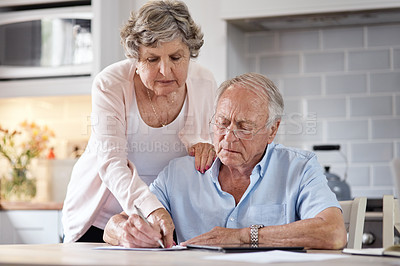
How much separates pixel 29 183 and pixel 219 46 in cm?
133

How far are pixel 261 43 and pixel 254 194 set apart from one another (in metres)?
1.83

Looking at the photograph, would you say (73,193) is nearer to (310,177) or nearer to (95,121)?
(95,121)

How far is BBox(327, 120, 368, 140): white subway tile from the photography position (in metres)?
3.29

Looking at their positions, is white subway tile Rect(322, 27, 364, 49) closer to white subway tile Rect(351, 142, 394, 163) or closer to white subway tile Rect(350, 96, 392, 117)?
white subway tile Rect(350, 96, 392, 117)

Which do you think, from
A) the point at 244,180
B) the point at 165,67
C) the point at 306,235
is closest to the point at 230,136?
the point at 244,180

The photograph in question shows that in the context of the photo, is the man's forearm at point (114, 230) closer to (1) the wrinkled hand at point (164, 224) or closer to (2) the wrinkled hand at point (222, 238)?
(1) the wrinkled hand at point (164, 224)

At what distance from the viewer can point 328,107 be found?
3.35 metres

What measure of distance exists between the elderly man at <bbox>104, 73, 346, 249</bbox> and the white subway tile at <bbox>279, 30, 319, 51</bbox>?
1.59 m

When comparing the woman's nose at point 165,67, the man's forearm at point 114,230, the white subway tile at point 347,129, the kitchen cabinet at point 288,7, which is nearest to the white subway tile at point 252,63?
the kitchen cabinet at point 288,7

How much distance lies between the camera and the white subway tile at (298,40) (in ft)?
11.1

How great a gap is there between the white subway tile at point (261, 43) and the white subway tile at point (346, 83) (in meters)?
0.37

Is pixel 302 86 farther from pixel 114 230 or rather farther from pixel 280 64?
pixel 114 230

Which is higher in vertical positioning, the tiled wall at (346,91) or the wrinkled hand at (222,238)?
the tiled wall at (346,91)

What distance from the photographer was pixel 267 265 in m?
1.02
